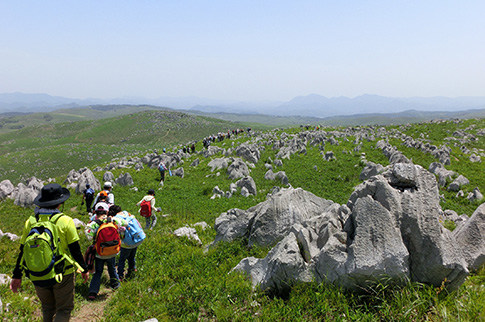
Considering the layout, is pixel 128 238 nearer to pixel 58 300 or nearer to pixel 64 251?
pixel 58 300

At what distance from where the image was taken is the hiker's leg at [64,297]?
20.6 feet

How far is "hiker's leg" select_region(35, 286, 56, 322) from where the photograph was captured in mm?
6160

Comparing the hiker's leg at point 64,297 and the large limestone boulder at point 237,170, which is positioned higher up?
the hiker's leg at point 64,297

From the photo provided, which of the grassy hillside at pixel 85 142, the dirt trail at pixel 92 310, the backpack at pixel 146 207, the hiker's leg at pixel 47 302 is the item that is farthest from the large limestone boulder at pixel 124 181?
the grassy hillside at pixel 85 142

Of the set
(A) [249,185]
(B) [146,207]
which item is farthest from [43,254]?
(A) [249,185]

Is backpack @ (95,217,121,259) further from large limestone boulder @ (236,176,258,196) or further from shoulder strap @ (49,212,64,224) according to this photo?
large limestone boulder @ (236,176,258,196)

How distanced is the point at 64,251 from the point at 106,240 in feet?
6.89

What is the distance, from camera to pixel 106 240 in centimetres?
825

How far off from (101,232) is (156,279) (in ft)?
9.29

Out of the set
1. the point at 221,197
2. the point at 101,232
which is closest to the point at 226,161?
the point at 221,197

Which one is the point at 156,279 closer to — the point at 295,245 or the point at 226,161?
the point at 295,245

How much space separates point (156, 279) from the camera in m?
9.30

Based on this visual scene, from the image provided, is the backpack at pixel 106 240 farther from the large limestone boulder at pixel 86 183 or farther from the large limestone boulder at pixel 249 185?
the large limestone boulder at pixel 86 183

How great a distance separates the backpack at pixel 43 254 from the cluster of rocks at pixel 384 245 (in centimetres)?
602
